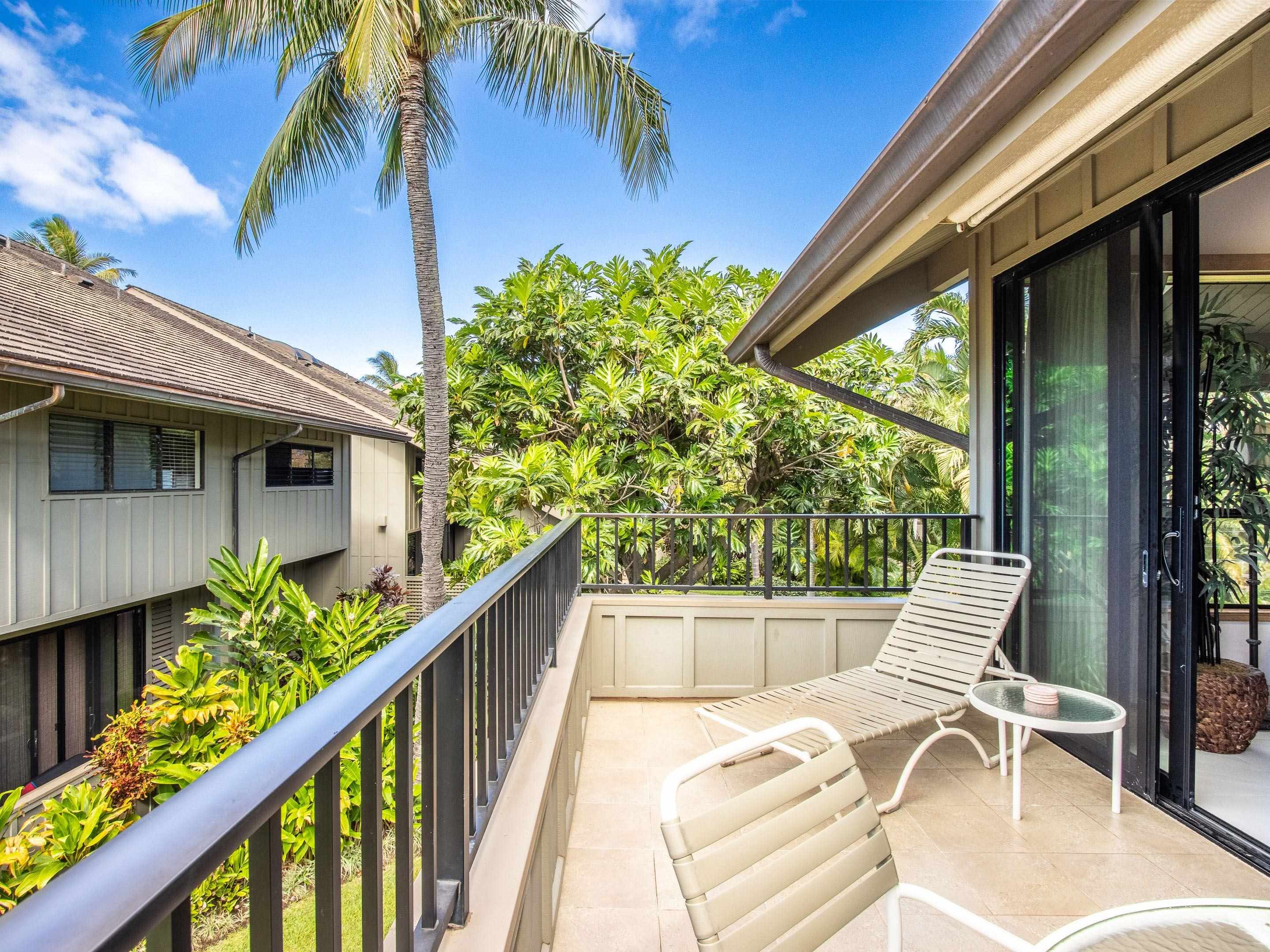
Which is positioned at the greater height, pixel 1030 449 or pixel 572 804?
pixel 1030 449

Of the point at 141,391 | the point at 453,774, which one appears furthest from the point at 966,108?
the point at 141,391

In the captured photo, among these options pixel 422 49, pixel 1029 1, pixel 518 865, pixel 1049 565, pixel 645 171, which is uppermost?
pixel 422 49

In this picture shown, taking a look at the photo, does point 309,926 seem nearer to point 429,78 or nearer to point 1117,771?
point 1117,771

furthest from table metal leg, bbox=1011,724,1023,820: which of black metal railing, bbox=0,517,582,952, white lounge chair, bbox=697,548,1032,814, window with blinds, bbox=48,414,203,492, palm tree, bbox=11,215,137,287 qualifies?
palm tree, bbox=11,215,137,287

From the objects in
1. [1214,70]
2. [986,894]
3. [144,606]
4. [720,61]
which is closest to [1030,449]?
[1214,70]

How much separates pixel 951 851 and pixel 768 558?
209 centimetres

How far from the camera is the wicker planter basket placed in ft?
9.35

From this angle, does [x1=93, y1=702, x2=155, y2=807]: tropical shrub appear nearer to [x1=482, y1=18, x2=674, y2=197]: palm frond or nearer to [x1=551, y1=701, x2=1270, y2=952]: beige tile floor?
[x1=551, y1=701, x2=1270, y2=952]: beige tile floor

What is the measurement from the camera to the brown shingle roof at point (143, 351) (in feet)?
18.6

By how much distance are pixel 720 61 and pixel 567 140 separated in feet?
11.2

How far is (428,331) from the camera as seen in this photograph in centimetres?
629

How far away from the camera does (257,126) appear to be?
62.6 ft

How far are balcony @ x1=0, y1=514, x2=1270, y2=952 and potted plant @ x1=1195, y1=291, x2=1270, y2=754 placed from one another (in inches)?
35.4

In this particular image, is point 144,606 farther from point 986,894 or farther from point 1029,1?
point 1029,1
